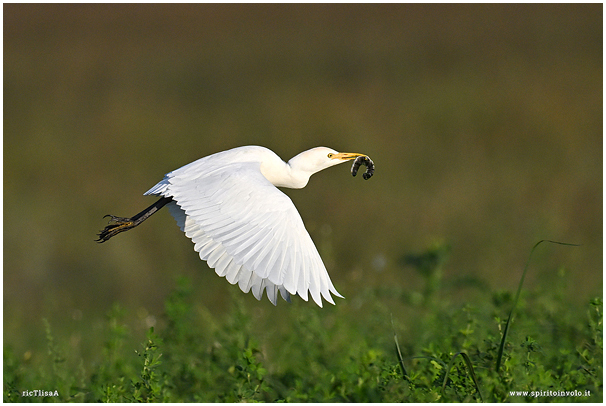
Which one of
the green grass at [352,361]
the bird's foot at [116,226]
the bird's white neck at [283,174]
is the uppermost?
the bird's white neck at [283,174]

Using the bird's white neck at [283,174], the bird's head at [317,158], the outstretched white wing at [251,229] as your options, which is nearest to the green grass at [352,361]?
the outstretched white wing at [251,229]

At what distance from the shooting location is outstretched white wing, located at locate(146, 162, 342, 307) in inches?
124

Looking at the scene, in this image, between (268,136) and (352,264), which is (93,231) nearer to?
(268,136)

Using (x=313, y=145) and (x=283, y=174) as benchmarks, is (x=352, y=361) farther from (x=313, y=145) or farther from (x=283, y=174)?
(x=313, y=145)

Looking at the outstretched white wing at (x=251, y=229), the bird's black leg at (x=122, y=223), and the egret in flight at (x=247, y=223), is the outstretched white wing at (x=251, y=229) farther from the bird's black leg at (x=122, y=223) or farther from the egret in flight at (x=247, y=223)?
the bird's black leg at (x=122, y=223)

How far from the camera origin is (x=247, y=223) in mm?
3334

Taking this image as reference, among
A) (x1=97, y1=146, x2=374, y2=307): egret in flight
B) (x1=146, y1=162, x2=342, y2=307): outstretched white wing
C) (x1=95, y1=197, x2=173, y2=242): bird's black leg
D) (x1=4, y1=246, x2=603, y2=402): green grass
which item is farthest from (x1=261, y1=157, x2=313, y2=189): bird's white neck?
(x1=4, y1=246, x2=603, y2=402): green grass

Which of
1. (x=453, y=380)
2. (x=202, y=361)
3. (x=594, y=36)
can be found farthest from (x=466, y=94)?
(x=453, y=380)

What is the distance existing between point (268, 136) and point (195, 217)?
587cm

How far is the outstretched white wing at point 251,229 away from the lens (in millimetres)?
3152

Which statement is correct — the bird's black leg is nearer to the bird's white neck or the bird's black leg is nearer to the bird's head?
the bird's white neck

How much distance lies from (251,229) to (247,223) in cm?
5

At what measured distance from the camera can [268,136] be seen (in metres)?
9.21

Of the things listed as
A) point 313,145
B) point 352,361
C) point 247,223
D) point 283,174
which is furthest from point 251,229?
point 313,145
